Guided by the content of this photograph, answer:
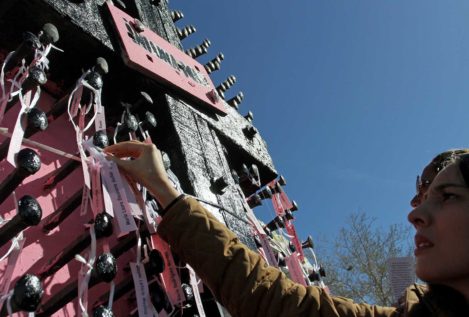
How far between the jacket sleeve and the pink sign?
1.34m

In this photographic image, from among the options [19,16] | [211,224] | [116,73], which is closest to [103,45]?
[116,73]

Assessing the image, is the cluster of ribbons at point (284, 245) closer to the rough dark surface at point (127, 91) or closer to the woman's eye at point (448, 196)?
the rough dark surface at point (127, 91)

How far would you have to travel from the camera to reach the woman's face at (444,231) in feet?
4.53

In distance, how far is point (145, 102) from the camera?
9.15ft

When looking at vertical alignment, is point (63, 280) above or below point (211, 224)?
above

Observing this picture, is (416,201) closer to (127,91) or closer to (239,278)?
(239,278)

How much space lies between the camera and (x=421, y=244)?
4.83 ft

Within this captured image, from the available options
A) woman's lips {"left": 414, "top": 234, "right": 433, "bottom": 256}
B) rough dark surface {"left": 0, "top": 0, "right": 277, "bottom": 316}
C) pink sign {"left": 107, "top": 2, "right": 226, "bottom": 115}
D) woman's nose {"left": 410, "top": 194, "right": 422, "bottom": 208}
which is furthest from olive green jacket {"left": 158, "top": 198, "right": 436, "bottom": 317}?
pink sign {"left": 107, "top": 2, "right": 226, "bottom": 115}

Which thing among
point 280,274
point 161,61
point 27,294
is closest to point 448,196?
point 280,274

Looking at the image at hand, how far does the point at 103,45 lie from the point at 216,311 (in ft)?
4.69

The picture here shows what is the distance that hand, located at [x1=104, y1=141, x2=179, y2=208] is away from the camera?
1767 millimetres

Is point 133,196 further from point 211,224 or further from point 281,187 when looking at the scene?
point 281,187

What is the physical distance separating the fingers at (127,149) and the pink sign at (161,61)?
91 centimetres

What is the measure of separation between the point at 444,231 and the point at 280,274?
20.2 inches
